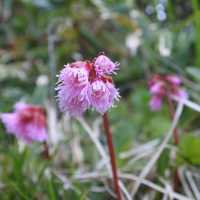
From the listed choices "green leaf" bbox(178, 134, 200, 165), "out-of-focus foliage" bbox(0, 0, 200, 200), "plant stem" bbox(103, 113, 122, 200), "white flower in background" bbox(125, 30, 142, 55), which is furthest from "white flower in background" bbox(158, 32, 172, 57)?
"plant stem" bbox(103, 113, 122, 200)

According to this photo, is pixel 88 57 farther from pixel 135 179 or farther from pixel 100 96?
pixel 100 96

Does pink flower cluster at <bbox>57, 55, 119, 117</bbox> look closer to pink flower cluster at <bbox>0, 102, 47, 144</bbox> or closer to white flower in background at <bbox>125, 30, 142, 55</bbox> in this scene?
pink flower cluster at <bbox>0, 102, 47, 144</bbox>

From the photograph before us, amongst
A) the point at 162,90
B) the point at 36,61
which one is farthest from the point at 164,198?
the point at 36,61

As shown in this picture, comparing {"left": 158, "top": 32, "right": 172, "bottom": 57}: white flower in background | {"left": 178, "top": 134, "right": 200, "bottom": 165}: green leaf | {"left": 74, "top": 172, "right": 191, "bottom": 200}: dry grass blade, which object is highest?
{"left": 158, "top": 32, "right": 172, "bottom": 57}: white flower in background

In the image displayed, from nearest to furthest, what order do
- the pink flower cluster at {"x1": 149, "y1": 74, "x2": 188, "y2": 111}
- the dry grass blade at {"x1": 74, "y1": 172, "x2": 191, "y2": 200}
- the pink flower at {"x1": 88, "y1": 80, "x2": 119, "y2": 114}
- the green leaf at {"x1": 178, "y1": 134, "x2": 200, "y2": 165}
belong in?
1. the pink flower at {"x1": 88, "y1": 80, "x2": 119, "y2": 114}
2. the dry grass blade at {"x1": 74, "y1": 172, "x2": 191, "y2": 200}
3. the green leaf at {"x1": 178, "y1": 134, "x2": 200, "y2": 165}
4. the pink flower cluster at {"x1": 149, "y1": 74, "x2": 188, "y2": 111}

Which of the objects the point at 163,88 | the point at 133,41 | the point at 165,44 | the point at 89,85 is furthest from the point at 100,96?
the point at 133,41

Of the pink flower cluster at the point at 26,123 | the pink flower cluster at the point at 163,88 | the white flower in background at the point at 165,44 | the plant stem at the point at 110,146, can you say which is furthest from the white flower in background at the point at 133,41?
the plant stem at the point at 110,146

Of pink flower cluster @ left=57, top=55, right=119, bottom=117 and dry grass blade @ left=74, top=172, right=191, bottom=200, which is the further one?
dry grass blade @ left=74, top=172, right=191, bottom=200
